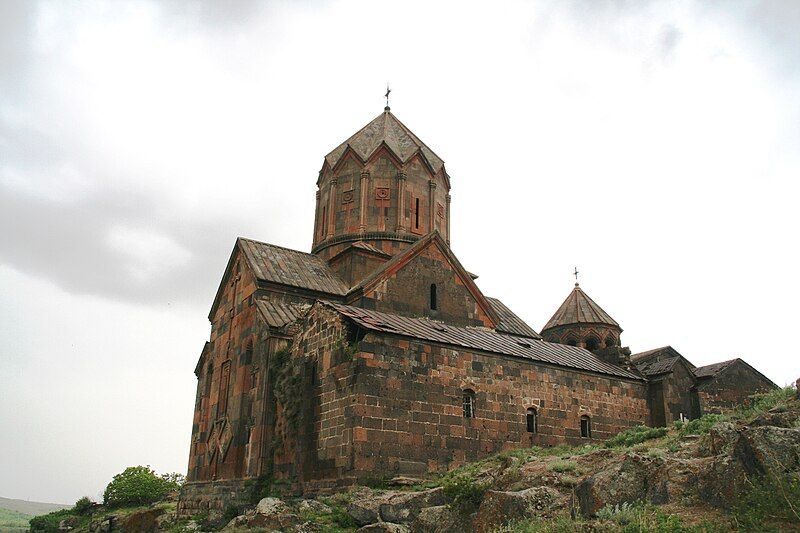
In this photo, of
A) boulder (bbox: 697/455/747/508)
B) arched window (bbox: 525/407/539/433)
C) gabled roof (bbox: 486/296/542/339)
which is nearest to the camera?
boulder (bbox: 697/455/747/508)

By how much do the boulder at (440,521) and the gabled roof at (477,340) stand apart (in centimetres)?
465

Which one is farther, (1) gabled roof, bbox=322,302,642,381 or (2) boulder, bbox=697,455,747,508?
(1) gabled roof, bbox=322,302,642,381

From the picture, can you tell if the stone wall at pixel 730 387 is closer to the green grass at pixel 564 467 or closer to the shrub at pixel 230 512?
the green grass at pixel 564 467

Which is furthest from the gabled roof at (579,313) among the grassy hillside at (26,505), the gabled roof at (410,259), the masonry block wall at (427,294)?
the grassy hillside at (26,505)

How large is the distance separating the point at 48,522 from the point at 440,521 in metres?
22.6

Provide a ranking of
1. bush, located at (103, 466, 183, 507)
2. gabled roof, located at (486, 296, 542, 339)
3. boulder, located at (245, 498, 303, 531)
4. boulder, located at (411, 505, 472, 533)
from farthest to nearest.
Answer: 1. bush, located at (103, 466, 183, 507)
2. gabled roof, located at (486, 296, 542, 339)
3. boulder, located at (245, 498, 303, 531)
4. boulder, located at (411, 505, 472, 533)

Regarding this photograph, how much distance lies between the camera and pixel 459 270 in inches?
→ 747

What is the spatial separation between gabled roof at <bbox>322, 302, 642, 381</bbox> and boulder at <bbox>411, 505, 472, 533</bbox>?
4.65 meters

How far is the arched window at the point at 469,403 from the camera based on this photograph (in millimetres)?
14664

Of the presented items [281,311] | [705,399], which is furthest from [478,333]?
[705,399]

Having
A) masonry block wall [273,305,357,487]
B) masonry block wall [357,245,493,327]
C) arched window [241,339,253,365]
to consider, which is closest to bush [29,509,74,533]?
arched window [241,339,253,365]

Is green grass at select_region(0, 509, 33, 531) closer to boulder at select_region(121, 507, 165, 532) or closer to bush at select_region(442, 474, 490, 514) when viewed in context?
boulder at select_region(121, 507, 165, 532)

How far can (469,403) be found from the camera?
48.5 ft

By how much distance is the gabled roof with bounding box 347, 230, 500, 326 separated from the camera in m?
17.7
